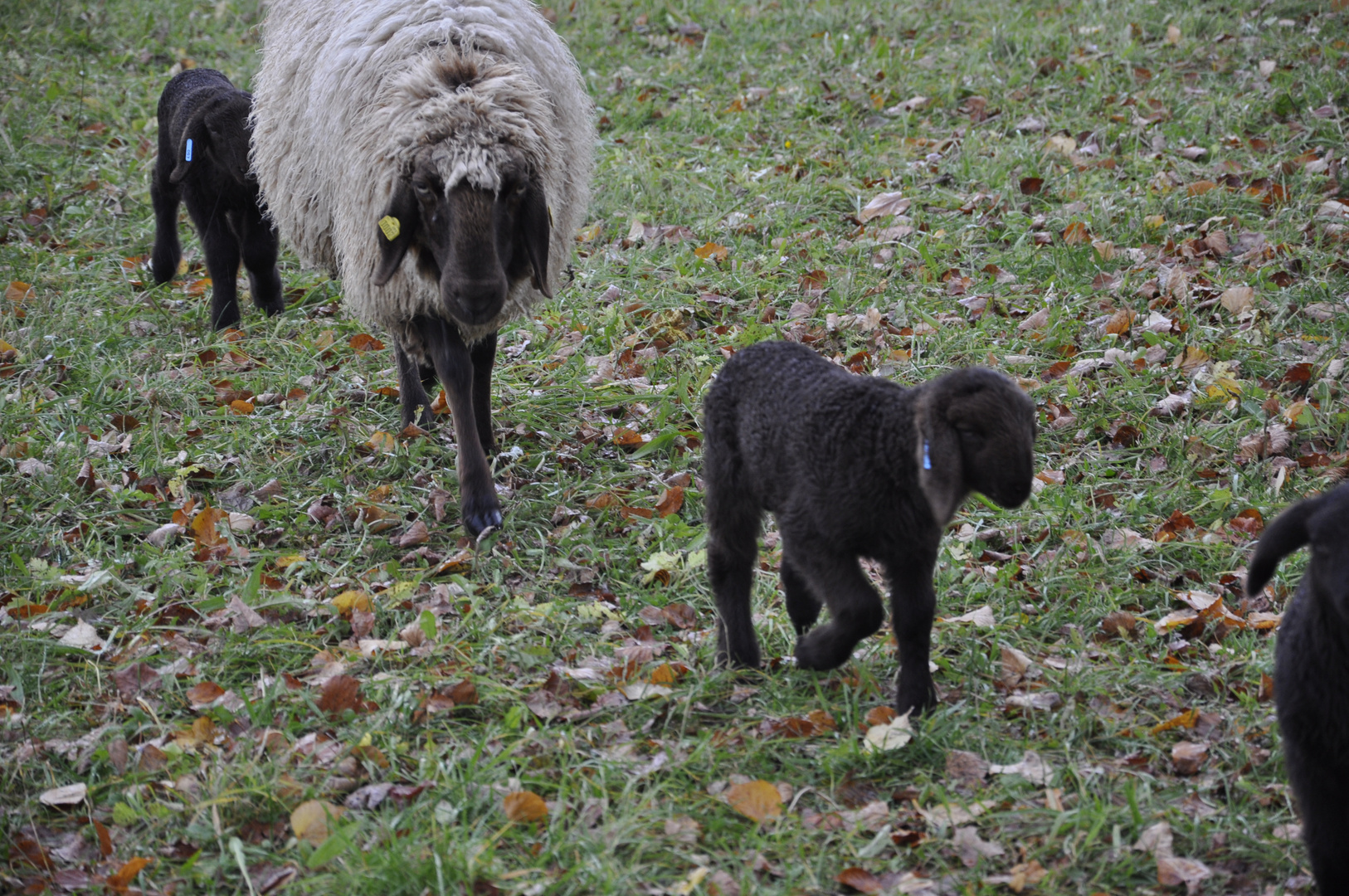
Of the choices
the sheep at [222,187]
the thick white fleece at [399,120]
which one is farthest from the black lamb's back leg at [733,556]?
the sheep at [222,187]

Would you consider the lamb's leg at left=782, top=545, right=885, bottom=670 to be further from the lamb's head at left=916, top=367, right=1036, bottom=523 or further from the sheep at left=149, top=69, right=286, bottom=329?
the sheep at left=149, top=69, right=286, bottom=329

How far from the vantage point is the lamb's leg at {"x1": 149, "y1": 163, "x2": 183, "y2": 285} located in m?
7.73

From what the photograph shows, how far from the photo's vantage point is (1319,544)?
2.68 meters

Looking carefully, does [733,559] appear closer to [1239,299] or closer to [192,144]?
[1239,299]

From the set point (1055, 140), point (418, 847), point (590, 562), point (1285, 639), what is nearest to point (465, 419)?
point (590, 562)

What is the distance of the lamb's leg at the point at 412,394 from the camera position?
583 centimetres

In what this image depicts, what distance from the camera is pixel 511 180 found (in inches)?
187

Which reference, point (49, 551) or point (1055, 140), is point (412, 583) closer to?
point (49, 551)

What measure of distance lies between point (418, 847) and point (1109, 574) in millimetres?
2783

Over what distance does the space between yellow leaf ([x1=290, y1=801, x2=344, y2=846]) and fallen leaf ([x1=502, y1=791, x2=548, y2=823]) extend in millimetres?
487

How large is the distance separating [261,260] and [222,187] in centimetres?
49

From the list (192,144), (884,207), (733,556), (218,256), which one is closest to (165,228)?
(218,256)

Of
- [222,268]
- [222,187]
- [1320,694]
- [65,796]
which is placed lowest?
[65,796]

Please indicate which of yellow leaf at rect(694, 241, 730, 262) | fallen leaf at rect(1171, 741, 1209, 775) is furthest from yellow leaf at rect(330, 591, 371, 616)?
yellow leaf at rect(694, 241, 730, 262)
